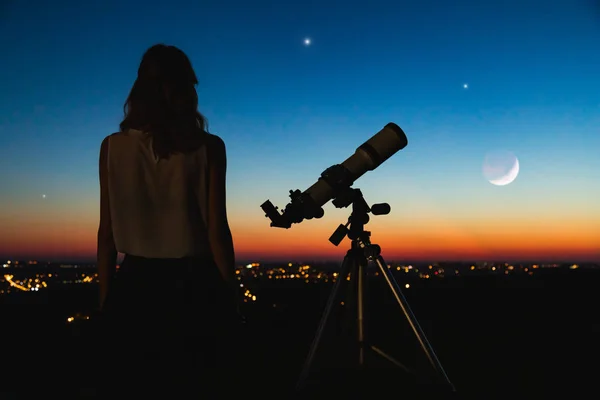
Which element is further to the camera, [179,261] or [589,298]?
[589,298]

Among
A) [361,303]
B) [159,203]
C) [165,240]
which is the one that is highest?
[159,203]

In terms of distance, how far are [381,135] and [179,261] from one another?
273 cm

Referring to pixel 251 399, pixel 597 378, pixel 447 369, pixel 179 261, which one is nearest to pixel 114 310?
pixel 179 261

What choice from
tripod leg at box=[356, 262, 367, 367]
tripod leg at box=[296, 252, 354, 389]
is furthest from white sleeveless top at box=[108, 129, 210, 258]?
tripod leg at box=[356, 262, 367, 367]

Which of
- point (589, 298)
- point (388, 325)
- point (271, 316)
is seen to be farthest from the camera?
point (589, 298)

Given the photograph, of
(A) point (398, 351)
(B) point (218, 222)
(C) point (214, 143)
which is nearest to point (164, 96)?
(C) point (214, 143)

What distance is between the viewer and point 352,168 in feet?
12.8

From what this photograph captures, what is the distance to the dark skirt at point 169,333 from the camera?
4.36ft

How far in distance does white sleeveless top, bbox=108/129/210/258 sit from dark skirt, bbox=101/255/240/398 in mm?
82

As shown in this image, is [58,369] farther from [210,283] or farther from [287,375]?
[210,283]

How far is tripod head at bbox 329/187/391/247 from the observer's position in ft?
12.4

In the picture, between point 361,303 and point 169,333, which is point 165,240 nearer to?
point 169,333

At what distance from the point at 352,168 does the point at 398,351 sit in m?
2.18

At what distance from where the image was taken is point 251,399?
3.37 meters
